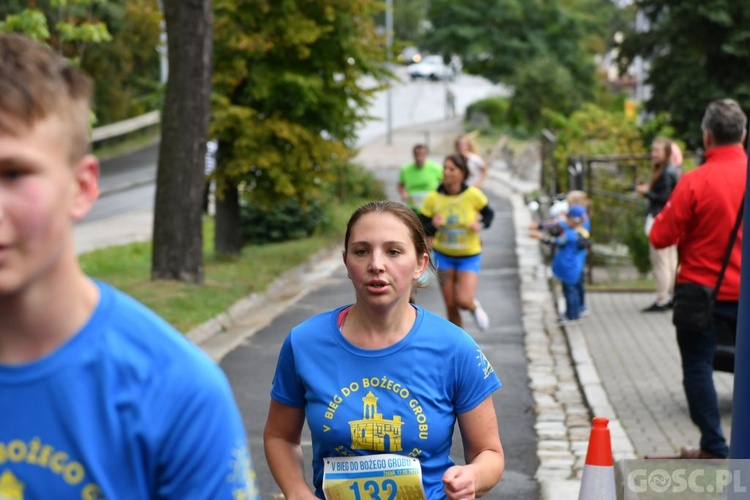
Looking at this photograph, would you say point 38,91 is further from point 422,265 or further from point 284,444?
point 422,265

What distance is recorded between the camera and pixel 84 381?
6.37 feet

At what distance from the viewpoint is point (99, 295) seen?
199 cm

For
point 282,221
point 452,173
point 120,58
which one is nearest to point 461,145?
point 452,173

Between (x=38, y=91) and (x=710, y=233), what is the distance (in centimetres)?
576

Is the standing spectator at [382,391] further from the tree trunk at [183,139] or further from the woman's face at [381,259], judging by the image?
the tree trunk at [183,139]

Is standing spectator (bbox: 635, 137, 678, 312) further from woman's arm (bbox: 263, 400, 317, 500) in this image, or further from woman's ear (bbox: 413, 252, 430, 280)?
woman's arm (bbox: 263, 400, 317, 500)

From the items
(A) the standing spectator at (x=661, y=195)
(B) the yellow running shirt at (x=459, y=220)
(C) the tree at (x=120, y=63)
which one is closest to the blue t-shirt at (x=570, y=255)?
(A) the standing spectator at (x=661, y=195)

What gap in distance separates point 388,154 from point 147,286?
110ft

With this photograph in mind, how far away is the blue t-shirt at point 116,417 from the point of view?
1.93 metres

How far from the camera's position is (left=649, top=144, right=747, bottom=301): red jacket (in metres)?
7.07

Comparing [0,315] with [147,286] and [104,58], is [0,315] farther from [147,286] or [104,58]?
[104,58]

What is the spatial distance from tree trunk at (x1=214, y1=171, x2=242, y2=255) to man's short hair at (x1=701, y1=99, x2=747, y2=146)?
1316 cm

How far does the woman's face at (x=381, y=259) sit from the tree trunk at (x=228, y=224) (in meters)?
15.7

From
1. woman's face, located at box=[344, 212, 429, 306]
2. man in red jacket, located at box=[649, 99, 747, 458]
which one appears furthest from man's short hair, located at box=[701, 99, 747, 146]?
woman's face, located at box=[344, 212, 429, 306]
